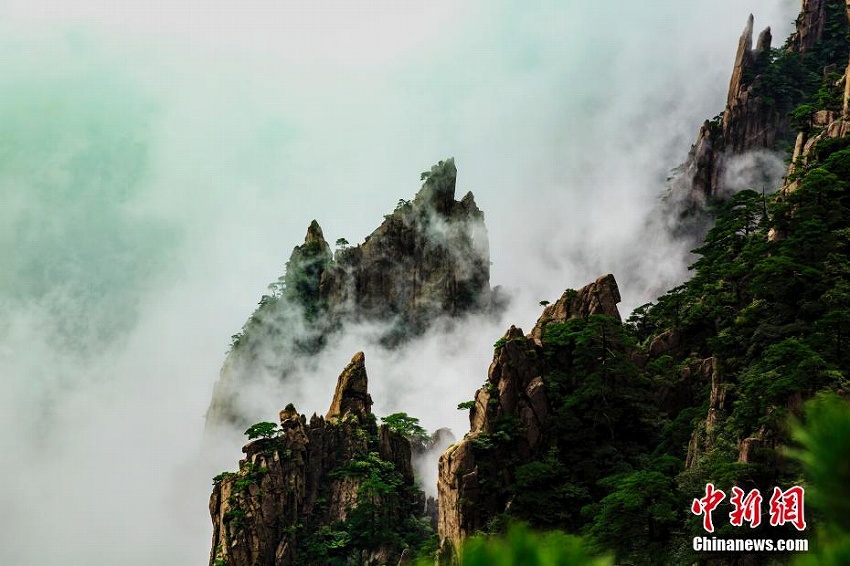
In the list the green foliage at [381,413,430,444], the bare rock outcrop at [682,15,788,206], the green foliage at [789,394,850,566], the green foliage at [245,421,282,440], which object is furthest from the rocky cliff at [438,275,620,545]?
the green foliage at [789,394,850,566]

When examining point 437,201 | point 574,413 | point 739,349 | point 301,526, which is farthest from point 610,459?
point 437,201

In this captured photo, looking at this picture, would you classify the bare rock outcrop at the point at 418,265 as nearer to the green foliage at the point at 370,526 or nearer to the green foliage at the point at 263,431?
the green foliage at the point at 263,431

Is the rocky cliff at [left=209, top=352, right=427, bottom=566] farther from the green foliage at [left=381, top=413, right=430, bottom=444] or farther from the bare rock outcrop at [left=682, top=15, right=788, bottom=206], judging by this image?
the bare rock outcrop at [left=682, top=15, right=788, bottom=206]

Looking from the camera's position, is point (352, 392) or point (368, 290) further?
point (368, 290)

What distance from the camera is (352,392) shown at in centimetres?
6212

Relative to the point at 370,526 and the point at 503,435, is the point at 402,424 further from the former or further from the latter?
the point at 503,435

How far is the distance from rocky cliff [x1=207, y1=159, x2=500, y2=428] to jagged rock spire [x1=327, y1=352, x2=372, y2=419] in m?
22.4

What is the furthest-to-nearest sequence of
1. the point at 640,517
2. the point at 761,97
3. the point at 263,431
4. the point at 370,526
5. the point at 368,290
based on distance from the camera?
the point at 368,290, the point at 761,97, the point at 263,431, the point at 370,526, the point at 640,517

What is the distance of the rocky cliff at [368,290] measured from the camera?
3351 inches

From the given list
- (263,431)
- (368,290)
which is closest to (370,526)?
(263,431)

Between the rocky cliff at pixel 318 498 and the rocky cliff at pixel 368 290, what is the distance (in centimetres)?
2584

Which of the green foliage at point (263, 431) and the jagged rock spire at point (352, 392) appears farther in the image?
the jagged rock spire at point (352, 392)

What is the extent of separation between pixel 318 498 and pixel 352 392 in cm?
928

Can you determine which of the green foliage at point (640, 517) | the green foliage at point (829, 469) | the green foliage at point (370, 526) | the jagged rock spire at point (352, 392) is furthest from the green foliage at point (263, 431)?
the green foliage at point (829, 469)
